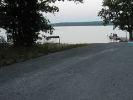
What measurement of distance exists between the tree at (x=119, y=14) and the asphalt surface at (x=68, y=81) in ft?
158

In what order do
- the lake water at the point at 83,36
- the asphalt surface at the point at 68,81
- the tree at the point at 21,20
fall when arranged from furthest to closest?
the lake water at the point at 83,36, the tree at the point at 21,20, the asphalt surface at the point at 68,81

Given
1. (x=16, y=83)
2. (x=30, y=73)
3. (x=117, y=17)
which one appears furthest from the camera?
(x=117, y=17)

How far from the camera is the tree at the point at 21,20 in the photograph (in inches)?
859

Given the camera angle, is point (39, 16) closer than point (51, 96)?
No

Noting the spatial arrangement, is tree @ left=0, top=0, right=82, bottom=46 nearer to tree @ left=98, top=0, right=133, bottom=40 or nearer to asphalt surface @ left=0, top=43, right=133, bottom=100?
asphalt surface @ left=0, top=43, right=133, bottom=100

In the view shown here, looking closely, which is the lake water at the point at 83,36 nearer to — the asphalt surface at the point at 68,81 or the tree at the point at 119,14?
the tree at the point at 119,14

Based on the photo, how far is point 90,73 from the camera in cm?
1083

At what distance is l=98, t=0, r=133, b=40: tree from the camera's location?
60469 millimetres

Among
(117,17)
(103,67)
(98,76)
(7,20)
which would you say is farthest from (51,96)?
(117,17)

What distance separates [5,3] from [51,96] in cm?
1505

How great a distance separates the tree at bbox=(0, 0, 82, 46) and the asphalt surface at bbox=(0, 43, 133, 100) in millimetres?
9078

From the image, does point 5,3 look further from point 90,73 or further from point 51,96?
point 51,96

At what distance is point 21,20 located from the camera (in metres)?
22.1

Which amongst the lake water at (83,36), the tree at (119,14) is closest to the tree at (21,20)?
the lake water at (83,36)
